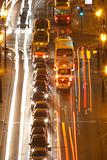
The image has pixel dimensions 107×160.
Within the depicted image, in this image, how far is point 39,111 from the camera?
164 ft

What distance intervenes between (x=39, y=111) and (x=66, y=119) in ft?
10.3

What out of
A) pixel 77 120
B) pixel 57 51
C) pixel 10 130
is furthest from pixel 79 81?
pixel 10 130

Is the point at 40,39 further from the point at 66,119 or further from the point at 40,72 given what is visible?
the point at 66,119

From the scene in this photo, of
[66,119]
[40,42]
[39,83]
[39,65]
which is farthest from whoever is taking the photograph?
[40,42]

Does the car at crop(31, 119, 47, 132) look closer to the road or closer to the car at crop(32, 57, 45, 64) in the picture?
the road

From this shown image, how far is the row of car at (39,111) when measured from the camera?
44031 mm

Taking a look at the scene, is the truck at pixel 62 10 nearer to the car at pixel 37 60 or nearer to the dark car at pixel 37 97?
the car at pixel 37 60

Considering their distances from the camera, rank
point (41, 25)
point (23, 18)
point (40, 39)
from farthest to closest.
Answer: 1. point (23, 18)
2. point (41, 25)
3. point (40, 39)

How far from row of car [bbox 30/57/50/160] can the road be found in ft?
3.92

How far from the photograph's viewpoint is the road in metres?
46.5

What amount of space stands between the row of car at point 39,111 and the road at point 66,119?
1195 mm

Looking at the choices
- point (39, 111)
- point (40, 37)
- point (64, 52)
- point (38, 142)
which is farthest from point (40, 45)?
point (38, 142)

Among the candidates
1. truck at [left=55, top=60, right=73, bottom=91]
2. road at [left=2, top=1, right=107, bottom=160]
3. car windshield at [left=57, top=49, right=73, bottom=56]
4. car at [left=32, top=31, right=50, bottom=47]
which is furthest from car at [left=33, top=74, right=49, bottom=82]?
car at [left=32, top=31, right=50, bottom=47]

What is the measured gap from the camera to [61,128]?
1976 inches
